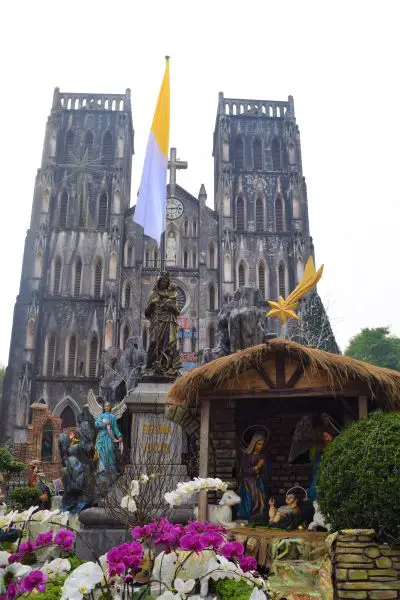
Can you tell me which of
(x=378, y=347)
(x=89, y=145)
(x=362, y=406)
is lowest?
(x=362, y=406)

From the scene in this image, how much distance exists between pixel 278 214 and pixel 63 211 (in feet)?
51.5

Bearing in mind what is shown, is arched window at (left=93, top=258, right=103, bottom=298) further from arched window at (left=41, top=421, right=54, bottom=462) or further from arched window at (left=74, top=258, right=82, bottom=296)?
arched window at (left=41, top=421, right=54, bottom=462)

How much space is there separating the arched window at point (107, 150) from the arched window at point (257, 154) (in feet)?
35.5

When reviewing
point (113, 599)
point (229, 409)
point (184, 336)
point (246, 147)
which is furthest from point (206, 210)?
point (113, 599)

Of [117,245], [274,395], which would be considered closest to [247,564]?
[274,395]

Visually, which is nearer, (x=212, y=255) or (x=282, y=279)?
(x=282, y=279)

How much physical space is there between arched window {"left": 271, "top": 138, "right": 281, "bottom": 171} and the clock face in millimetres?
7833

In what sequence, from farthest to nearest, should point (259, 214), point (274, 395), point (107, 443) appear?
point (259, 214) → point (107, 443) → point (274, 395)

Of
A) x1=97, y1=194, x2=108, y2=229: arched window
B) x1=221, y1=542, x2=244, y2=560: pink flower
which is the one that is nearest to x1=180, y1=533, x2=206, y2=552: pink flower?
x1=221, y1=542, x2=244, y2=560: pink flower

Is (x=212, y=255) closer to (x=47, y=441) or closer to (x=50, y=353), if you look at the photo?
(x=50, y=353)

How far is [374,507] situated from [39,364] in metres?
34.6

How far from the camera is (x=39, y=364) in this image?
125 feet

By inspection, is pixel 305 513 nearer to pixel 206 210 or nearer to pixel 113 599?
pixel 113 599

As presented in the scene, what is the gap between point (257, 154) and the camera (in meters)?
44.3
